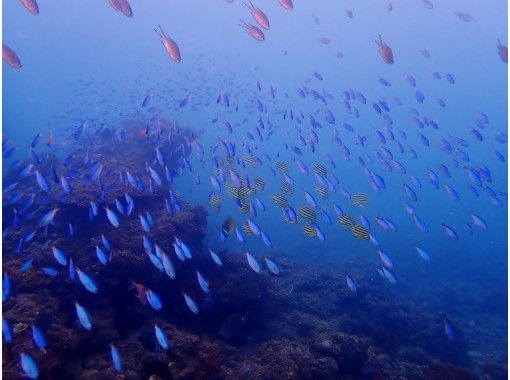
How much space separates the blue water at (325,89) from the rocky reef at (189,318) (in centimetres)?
490

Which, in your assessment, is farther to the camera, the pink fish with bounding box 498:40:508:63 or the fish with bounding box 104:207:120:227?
the pink fish with bounding box 498:40:508:63

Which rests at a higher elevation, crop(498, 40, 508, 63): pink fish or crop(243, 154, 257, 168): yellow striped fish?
crop(498, 40, 508, 63): pink fish

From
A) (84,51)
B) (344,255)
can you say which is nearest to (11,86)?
(84,51)

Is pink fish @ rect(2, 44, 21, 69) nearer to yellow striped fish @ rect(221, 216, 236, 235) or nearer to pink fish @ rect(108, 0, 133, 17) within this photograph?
pink fish @ rect(108, 0, 133, 17)

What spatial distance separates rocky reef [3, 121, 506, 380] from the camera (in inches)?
226

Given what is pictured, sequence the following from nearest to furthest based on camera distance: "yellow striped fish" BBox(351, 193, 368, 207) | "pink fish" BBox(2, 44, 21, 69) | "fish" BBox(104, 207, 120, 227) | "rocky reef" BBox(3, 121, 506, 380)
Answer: "pink fish" BBox(2, 44, 21, 69) → "rocky reef" BBox(3, 121, 506, 380) → "fish" BBox(104, 207, 120, 227) → "yellow striped fish" BBox(351, 193, 368, 207)

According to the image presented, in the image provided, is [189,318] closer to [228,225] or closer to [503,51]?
[228,225]

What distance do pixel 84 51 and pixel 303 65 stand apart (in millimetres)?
75876

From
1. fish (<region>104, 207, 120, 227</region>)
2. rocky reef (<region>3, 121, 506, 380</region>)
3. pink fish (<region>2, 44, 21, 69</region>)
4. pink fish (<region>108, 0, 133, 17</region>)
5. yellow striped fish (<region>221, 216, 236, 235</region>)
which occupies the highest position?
pink fish (<region>108, 0, 133, 17</region>)

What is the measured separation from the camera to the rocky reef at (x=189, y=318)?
573 centimetres

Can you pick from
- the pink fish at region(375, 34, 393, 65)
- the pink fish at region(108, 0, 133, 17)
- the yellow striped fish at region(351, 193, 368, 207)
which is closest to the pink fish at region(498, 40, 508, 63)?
the pink fish at region(375, 34, 393, 65)

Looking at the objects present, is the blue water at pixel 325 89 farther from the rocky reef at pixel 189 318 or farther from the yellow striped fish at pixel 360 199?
the rocky reef at pixel 189 318

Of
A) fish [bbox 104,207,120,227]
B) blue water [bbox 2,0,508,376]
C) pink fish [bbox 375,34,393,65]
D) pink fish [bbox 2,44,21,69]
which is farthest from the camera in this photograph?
blue water [bbox 2,0,508,376]

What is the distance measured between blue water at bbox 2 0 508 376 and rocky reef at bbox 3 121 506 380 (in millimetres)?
4896
